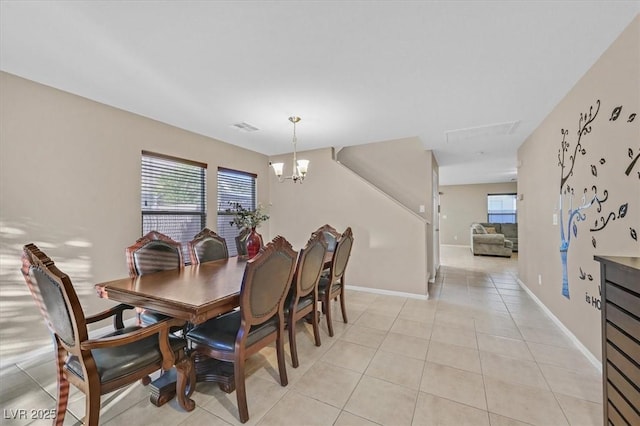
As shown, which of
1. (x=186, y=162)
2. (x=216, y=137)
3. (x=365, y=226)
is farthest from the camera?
(x=365, y=226)

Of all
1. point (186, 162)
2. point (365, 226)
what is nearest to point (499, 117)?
point (365, 226)

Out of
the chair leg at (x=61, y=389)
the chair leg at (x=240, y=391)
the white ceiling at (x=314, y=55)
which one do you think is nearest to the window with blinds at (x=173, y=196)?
the white ceiling at (x=314, y=55)

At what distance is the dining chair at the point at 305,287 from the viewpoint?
2.16 m

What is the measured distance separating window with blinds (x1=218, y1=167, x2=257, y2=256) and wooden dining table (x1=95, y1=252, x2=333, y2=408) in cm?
218

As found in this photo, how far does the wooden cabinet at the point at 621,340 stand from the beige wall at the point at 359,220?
102 inches

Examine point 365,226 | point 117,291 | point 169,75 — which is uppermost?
point 169,75

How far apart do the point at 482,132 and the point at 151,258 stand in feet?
14.7

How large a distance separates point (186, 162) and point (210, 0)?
263 centimetres

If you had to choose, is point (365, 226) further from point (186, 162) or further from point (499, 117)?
point (186, 162)

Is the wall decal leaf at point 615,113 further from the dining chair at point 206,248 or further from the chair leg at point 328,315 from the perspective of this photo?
the dining chair at point 206,248

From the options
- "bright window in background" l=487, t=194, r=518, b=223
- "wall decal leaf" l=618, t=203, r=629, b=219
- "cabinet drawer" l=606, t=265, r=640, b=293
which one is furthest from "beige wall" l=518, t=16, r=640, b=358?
"bright window in background" l=487, t=194, r=518, b=223

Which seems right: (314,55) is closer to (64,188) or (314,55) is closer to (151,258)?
(151,258)

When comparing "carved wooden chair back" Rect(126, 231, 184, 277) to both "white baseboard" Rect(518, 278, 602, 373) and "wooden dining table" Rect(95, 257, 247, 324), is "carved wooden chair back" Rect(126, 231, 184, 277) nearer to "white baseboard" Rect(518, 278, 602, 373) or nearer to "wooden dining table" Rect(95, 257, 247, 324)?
Result: "wooden dining table" Rect(95, 257, 247, 324)

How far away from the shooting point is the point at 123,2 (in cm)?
154
